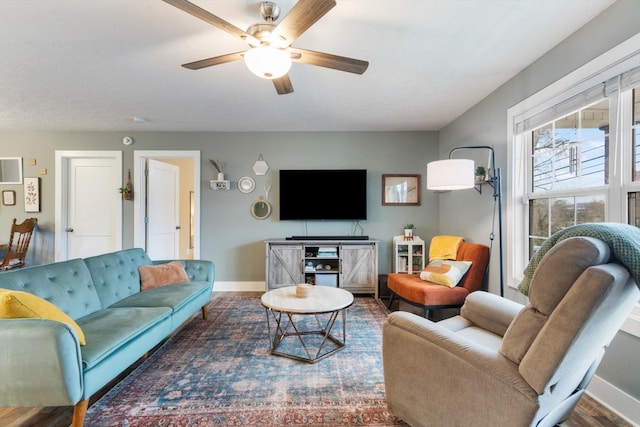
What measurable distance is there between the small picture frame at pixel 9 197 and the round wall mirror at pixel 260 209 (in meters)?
3.54

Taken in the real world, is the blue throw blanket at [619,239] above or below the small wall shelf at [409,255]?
above

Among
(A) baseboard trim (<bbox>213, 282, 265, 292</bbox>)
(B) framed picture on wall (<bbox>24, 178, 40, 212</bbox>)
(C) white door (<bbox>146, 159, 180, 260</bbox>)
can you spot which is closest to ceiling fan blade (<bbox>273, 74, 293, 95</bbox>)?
(A) baseboard trim (<bbox>213, 282, 265, 292</bbox>)

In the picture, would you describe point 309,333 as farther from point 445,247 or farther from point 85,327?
point 445,247

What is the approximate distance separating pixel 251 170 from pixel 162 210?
166 cm

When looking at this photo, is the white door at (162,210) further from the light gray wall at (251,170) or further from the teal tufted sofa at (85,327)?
the teal tufted sofa at (85,327)

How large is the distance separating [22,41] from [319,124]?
2.82m

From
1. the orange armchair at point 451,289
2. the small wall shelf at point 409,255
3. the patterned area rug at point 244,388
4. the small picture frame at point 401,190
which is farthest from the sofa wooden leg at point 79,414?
the small picture frame at point 401,190

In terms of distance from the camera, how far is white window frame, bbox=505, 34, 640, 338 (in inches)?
63.0

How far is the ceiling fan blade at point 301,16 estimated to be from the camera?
4.10 feet

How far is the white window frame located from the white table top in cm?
163

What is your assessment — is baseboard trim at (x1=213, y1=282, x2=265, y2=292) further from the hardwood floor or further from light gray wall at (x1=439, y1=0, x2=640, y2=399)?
light gray wall at (x1=439, y1=0, x2=640, y2=399)

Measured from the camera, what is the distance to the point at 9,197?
4078 millimetres

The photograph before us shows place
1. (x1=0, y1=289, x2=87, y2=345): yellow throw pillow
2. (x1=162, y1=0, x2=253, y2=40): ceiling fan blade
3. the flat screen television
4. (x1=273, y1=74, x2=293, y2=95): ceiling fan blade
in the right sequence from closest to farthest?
1. (x1=162, y1=0, x2=253, y2=40): ceiling fan blade
2. (x1=0, y1=289, x2=87, y2=345): yellow throw pillow
3. (x1=273, y1=74, x2=293, y2=95): ceiling fan blade
4. the flat screen television

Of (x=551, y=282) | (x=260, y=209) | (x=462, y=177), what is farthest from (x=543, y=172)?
(x=260, y=209)
